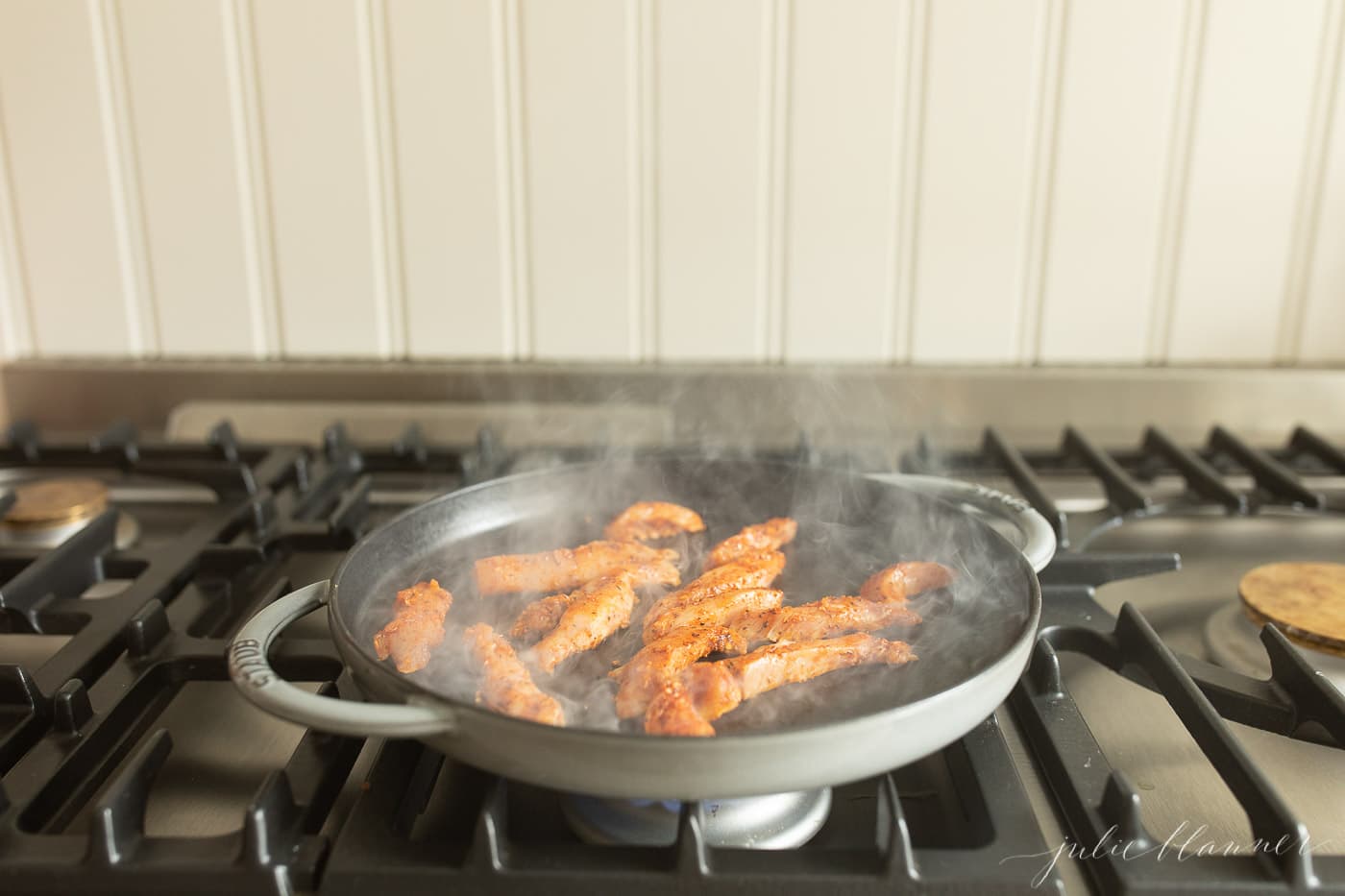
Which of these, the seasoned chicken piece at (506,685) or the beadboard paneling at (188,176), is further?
the beadboard paneling at (188,176)

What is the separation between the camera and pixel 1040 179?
1197mm

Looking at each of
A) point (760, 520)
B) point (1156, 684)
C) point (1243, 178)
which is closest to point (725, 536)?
point (760, 520)

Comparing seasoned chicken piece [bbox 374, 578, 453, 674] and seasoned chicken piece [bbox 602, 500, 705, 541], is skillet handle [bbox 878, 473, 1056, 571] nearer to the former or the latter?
seasoned chicken piece [bbox 602, 500, 705, 541]

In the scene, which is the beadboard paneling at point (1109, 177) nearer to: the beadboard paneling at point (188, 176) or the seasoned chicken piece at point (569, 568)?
the seasoned chicken piece at point (569, 568)

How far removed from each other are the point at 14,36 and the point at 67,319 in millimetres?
328

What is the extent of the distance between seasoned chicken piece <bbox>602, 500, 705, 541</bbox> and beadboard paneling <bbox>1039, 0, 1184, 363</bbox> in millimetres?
545

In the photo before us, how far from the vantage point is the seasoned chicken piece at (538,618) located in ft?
2.63

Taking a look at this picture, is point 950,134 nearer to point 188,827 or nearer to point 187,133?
point 187,133

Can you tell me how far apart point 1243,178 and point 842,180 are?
1.49 feet

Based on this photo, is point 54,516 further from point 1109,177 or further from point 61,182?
point 1109,177

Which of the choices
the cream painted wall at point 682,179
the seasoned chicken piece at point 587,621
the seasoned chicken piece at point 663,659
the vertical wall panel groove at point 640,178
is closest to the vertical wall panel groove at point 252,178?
the cream painted wall at point 682,179

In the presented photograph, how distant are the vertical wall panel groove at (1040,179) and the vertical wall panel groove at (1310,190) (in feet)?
0.93

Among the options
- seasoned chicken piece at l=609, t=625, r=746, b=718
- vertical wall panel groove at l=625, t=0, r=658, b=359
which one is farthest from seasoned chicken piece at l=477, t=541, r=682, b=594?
vertical wall panel groove at l=625, t=0, r=658, b=359

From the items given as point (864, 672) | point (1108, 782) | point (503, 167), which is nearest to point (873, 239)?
point (503, 167)
